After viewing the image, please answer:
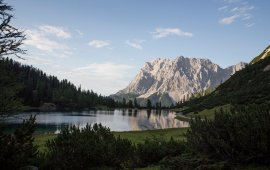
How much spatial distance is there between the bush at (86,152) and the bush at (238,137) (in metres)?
4.28

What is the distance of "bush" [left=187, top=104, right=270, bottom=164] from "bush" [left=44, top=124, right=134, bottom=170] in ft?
14.0

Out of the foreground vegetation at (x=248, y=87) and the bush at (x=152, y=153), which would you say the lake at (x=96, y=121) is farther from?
the bush at (x=152, y=153)

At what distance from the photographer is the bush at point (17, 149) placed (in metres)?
13.6

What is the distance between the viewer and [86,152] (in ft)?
53.4

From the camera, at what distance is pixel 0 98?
54.1ft

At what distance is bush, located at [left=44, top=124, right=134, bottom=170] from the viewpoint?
16047 millimetres

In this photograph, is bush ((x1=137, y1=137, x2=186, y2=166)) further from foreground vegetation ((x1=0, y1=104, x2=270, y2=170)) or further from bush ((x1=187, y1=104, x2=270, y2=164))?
bush ((x1=187, y1=104, x2=270, y2=164))

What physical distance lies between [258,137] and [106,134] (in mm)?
9044

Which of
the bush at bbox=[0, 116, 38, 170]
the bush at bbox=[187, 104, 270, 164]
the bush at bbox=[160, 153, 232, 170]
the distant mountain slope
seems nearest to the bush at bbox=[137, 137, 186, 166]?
the bush at bbox=[187, 104, 270, 164]

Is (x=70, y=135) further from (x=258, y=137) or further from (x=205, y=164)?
(x=258, y=137)

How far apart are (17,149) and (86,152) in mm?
3661

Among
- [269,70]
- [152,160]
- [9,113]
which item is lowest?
[152,160]

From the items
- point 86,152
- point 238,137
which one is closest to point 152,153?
point 86,152

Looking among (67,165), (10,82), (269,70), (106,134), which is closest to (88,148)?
(67,165)
